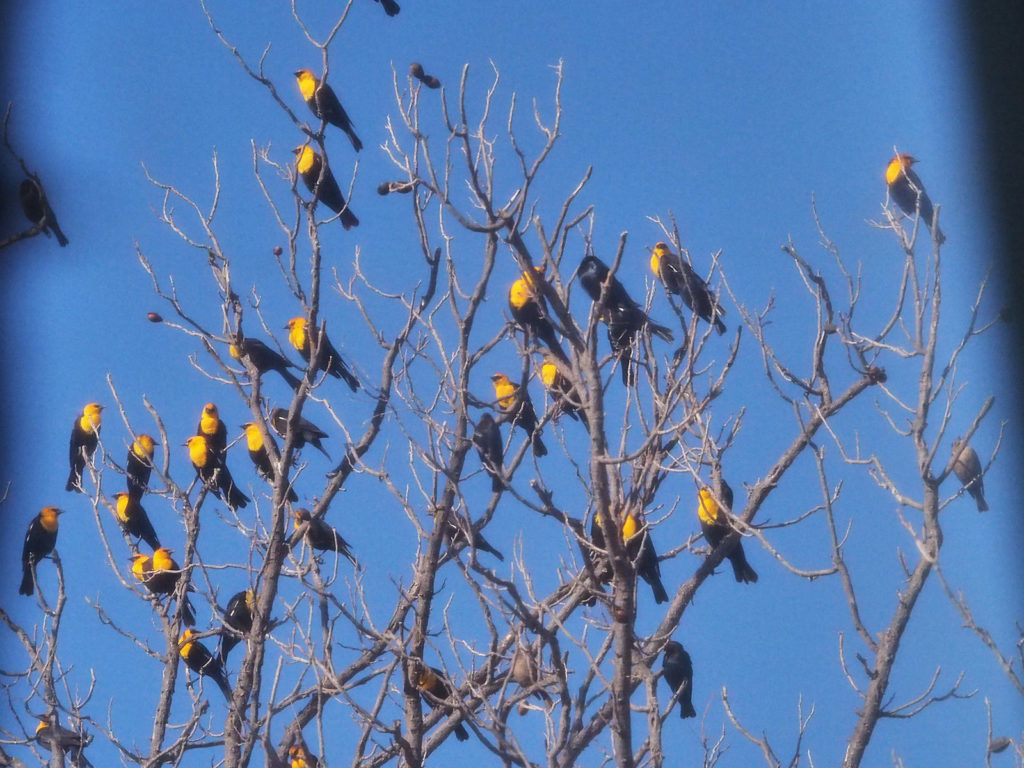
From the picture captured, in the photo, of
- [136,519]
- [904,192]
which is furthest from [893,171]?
[136,519]

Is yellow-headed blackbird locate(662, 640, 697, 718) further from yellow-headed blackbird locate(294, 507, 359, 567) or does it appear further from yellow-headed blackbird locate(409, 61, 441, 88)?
yellow-headed blackbird locate(409, 61, 441, 88)

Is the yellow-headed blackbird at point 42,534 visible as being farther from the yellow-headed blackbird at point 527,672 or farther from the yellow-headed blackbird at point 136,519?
the yellow-headed blackbird at point 527,672

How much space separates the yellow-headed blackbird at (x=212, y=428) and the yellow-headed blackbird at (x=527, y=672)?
4.14 m

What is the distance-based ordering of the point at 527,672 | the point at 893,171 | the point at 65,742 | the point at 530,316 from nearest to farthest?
1. the point at 527,672
2. the point at 65,742
3. the point at 530,316
4. the point at 893,171

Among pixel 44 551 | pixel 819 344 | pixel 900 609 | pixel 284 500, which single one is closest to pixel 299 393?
pixel 284 500

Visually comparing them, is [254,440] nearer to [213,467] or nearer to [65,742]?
[213,467]

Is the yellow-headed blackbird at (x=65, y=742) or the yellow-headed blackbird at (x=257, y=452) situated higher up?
the yellow-headed blackbird at (x=257, y=452)

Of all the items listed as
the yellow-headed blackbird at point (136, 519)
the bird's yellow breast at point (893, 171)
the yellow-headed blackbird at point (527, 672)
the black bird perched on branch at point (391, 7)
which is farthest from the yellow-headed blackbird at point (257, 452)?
the bird's yellow breast at point (893, 171)

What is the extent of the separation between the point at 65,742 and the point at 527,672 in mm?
2176

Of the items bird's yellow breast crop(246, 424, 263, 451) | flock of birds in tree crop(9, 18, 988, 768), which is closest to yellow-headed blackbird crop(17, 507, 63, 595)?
flock of birds in tree crop(9, 18, 988, 768)

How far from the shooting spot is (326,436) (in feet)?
24.0

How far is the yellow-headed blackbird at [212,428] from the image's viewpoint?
326 inches

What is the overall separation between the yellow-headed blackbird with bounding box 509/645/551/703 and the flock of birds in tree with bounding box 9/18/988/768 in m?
0.01

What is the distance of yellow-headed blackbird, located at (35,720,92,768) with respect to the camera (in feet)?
15.0
